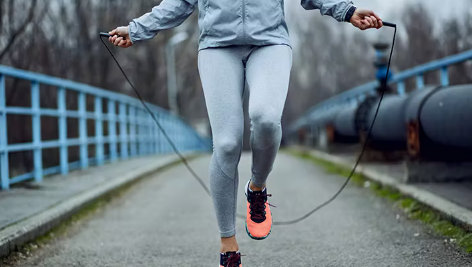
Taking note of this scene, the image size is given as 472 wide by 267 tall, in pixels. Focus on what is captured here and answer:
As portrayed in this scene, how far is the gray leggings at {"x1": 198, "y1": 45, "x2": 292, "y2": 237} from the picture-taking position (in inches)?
112

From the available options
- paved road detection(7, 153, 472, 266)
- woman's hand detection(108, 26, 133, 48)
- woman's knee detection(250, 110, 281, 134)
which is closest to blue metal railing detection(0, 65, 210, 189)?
paved road detection(7, 153, 472, 266)

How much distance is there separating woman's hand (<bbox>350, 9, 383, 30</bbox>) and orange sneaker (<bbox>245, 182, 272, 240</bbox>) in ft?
3.37

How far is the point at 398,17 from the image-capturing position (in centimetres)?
2527

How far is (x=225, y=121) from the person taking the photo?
292cm

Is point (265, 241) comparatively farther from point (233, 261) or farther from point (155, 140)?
point (155, 140)

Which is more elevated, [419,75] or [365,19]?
[365,19]

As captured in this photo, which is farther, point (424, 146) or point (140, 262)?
point (424, 146)

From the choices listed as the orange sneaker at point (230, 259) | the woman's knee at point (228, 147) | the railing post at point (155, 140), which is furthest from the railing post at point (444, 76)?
the railing post at point (155, 140)

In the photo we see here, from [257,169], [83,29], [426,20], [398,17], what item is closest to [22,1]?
[83,29]

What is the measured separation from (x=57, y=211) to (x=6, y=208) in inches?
17.6

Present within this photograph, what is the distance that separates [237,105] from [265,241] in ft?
4.92

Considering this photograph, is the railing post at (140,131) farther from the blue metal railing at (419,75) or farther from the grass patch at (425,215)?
the grass patch at (425,215)

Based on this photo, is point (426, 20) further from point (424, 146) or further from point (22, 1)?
point (424, 146)

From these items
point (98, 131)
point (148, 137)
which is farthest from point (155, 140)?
point (98, 131)
